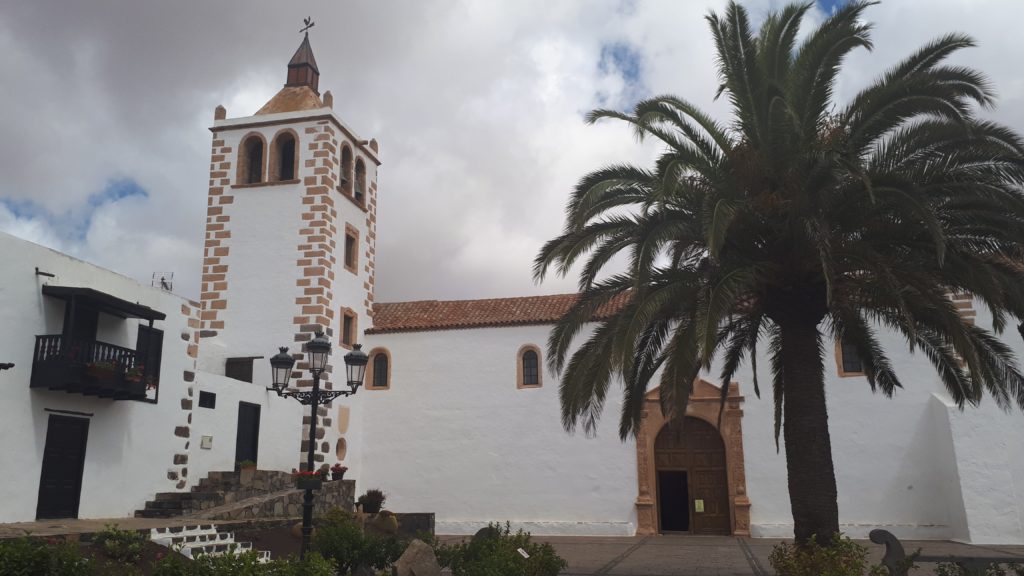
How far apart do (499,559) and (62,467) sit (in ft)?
28.3

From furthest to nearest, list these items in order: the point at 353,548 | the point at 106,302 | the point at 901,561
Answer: the point at 106,302
the point at 353,548
the point at 901,561

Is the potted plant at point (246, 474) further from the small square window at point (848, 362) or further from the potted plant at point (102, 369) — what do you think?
the small square window at point (848, 362)

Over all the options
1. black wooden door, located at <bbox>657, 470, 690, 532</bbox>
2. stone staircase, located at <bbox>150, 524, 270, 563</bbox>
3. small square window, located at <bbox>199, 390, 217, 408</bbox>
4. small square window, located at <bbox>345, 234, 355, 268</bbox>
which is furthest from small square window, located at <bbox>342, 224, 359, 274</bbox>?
stone staircase, located at <bbox>150, 524, 270, 563</bbox>

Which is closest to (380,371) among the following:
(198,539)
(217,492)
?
(217,492)

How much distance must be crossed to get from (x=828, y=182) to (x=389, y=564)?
24.3 ft

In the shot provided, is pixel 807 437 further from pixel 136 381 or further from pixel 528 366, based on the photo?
pixel 528 366

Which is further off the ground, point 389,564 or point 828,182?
point 828,182

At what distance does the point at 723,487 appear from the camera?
20.2 metres

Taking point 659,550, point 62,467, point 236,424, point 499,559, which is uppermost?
point 236,424

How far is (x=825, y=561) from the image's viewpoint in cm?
872

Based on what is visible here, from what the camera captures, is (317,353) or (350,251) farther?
(350,251)

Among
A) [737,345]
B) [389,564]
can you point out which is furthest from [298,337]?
[737,345]

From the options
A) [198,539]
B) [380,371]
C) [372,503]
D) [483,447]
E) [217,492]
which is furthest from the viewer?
[380,371]

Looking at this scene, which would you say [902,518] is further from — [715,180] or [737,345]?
[715,180]
